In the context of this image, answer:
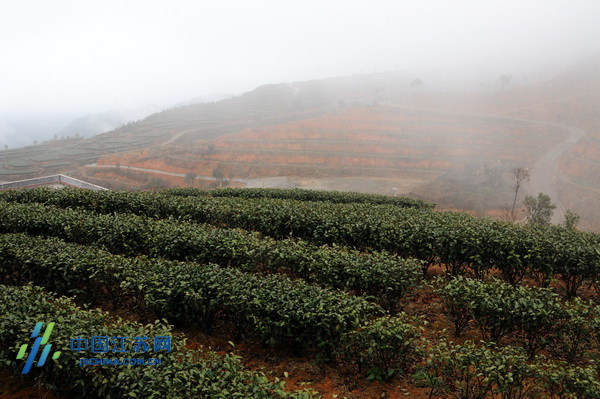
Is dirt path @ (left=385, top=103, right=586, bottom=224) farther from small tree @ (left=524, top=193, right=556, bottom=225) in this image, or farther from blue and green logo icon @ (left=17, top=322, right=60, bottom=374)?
blue and green logo icon @ (left=17, top=322, right=60, bottom=374)

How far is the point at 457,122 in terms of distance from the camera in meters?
65.8

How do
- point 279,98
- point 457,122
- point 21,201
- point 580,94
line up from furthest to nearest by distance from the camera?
point 279,98 < point 580,94 < point 457,122 < point 21,201

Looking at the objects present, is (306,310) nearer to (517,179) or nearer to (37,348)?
(37,348)

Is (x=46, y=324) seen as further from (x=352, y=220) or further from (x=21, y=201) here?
(x=21, y=201)

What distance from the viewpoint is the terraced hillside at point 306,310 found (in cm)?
379

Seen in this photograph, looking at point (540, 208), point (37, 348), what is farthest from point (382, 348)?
point (540, 208)

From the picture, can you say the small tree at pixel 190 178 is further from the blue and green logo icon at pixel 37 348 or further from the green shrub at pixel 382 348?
the green shrub at pixel 382 348

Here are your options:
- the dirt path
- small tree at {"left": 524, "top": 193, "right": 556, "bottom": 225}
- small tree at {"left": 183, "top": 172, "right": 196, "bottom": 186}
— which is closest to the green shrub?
small tree at {"left": 524, "top": 193, "right": 556, "bottom": 225}

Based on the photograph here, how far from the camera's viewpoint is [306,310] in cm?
474

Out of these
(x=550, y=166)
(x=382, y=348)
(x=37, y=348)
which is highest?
(x=37, y=348)

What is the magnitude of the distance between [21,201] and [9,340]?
10.8 metres

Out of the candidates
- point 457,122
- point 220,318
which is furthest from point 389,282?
point 457,122

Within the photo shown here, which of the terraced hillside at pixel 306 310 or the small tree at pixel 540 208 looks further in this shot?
the small tree at pixel 540 208

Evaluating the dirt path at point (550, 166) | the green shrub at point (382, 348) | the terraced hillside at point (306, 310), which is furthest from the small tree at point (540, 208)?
the green shrub at point (382, 348)
